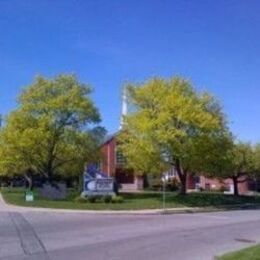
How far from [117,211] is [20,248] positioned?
17.6 m

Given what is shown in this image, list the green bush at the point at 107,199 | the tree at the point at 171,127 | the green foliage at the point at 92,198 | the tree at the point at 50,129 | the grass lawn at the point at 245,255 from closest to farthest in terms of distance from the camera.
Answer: the grass lawn at the point at 245,255
the green bush at the point at 107,199
the green foliage at the point at 92,198
the tree at the point at 171,127
the tree at the point at 50,129

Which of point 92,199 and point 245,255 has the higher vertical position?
point 92,199

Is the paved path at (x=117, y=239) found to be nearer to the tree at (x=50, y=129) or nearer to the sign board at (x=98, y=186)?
the sign board at (x=98, y=186)

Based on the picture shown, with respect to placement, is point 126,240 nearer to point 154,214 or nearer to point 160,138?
point 154,214

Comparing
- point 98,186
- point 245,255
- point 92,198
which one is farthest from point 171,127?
point 245,255

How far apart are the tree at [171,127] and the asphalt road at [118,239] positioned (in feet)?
48.4

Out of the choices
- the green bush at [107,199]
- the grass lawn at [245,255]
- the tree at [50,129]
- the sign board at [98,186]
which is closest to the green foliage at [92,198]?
the sign board at [98,186]

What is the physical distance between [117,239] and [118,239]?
3 cm

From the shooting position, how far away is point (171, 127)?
1592 inches

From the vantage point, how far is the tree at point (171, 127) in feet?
132

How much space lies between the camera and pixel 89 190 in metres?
39.5

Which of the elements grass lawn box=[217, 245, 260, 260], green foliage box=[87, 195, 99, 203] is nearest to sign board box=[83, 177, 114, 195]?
green foliage box=[87, 195, 99, 203]

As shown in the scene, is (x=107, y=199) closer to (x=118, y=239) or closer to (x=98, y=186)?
(x=98, y=186)

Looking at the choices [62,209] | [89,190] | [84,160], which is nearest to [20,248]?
[62,209]
